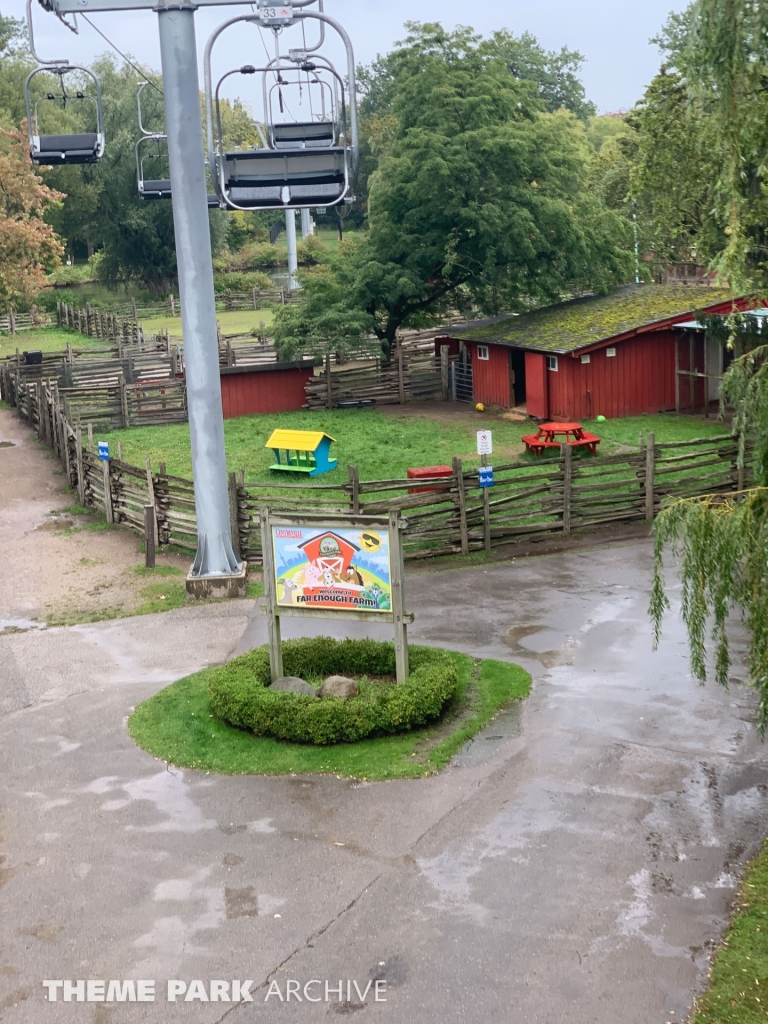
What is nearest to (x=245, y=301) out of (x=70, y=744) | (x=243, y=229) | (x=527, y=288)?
(x=243, y=229)

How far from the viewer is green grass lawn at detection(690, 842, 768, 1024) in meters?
7.70

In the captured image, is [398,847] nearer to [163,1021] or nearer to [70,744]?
[163,1021]

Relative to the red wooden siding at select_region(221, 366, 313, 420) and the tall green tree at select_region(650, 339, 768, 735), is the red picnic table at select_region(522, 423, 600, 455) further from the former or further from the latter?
the tall green tree at select_region(650, 339, 768, 735)

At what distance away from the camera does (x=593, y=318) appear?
1310 inches

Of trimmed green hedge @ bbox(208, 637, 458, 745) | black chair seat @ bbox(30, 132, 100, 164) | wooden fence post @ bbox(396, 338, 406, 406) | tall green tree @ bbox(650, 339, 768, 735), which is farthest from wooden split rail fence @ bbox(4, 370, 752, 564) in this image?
wooden fence post @ bbox(396, 338, 406, 406)

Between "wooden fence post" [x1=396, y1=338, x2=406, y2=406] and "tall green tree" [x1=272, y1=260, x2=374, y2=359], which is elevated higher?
"tall green tree" [x1=272, y1=260, x2=374, y2=359]

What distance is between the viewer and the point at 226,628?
53.5ft

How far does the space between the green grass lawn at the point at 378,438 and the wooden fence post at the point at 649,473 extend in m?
6.27

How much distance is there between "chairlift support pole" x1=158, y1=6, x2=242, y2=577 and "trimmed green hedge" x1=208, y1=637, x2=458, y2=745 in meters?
4.37

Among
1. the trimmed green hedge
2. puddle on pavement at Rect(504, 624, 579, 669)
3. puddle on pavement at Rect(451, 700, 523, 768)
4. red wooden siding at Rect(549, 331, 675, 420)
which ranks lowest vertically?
puddle on pavement at Rect(451, 700, 523, 768)

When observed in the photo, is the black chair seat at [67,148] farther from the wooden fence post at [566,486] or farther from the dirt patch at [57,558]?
the wooden fence post at [566,486]

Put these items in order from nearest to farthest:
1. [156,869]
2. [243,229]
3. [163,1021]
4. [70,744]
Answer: [163,1021] < [156,869] < [70,744] < [243,229]

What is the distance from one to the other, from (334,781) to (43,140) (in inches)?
394

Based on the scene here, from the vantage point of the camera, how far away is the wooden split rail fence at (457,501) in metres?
19.1
